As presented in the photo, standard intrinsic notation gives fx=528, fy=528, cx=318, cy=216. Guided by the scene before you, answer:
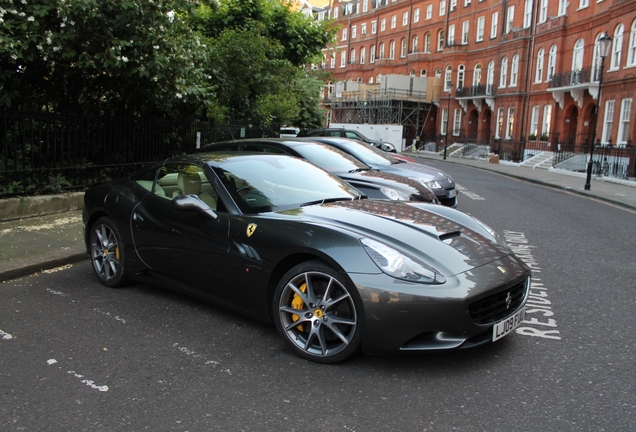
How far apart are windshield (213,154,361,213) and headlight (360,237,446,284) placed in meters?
1.08

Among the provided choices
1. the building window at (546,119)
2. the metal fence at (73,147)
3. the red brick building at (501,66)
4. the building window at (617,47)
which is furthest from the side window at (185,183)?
the building window at (546,119)

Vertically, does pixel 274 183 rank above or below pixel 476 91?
below

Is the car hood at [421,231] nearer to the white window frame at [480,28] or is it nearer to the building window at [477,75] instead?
the building window at [477,75]

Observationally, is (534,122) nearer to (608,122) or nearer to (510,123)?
(510,123)

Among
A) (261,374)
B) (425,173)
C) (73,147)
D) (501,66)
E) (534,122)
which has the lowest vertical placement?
(261,374)

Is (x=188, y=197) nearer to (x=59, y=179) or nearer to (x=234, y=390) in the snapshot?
(x=234, y=390)

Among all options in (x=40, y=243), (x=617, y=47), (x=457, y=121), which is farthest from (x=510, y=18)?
(x=40, y=243)

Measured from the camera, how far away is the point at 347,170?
906 cm

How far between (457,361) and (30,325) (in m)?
3.36

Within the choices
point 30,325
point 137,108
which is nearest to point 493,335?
point 30,325

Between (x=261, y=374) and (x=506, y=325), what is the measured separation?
1701 millimetres

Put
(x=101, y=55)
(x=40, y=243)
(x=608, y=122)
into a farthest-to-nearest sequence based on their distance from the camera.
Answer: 1. (x=608, y=122)
2. (x=101, y=55)
3. (x=40, y=243)

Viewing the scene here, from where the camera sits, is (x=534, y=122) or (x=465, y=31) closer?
(x=534, y=122)

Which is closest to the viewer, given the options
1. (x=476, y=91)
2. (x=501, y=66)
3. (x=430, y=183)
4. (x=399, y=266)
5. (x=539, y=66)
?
(x=399, y=266)
